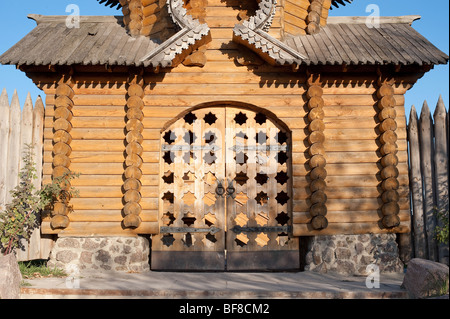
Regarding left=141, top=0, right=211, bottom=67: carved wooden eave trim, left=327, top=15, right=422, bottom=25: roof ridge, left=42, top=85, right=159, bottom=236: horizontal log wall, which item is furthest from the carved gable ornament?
left=327, top=15, right=422, bottom=25: roof ridge

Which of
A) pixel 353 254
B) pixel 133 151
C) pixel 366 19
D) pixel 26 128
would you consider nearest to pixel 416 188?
pixel 353 254

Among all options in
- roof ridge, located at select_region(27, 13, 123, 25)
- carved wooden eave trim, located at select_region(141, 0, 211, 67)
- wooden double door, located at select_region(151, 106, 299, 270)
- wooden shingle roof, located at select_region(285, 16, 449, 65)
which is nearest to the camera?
carved wooden eave trim, located at select_region(141, 0, 211, 67)

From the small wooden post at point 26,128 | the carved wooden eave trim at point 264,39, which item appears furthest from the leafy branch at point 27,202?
the carved wooden eave trim at point 264,39

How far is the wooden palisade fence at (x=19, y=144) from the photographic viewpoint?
8.37m

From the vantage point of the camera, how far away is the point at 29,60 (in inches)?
323

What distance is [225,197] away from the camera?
8.81m

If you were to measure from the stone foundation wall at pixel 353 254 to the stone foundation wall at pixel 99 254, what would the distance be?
3.20 metres

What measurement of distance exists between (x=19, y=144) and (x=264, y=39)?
196 inches

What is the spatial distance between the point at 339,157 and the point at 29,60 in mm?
6007

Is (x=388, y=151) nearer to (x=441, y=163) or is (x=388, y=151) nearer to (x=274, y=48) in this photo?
(x=441, y=163)

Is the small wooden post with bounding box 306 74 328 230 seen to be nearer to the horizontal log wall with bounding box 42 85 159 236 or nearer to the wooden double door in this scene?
the wooden double door

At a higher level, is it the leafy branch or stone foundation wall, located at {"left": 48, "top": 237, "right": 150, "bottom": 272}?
the leafy branch

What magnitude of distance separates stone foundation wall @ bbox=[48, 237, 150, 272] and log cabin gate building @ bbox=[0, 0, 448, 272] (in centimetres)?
3

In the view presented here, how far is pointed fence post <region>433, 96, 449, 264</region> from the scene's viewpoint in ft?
27.7
